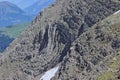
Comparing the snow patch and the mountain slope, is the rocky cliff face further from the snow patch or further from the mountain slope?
the mountain slope

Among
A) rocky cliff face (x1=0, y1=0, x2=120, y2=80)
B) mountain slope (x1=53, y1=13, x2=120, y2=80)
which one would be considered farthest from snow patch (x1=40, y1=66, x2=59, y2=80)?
mountain slope (x1=53, y1=13, x2=120, y2=80)

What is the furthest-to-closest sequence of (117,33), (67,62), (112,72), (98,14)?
(98,14) < (67,62) < (117,33) < (112,72)

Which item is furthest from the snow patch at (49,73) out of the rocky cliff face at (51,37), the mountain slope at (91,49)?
the mountain slope at (91,49)

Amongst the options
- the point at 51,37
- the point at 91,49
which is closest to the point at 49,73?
the point at 51,37

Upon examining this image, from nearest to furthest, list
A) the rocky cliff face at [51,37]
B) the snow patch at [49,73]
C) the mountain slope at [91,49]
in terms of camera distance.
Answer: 1. the mountain slope at [91,49]
2. the snow patch at [49,73]
3. the rocky cliff face at [51,37]

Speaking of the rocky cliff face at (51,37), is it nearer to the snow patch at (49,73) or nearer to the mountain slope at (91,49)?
the snow patch at (49,73)

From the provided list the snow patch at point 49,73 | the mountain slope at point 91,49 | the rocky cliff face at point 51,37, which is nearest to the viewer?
the mountain slope at point 91,49

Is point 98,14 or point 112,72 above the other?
point 98,14

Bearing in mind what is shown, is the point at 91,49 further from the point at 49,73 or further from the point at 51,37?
the point at 51,37

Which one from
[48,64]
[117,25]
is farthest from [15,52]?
[117,25]

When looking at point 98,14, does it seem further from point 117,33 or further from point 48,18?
point 117,33

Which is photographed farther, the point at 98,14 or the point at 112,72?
the point at 98,14
